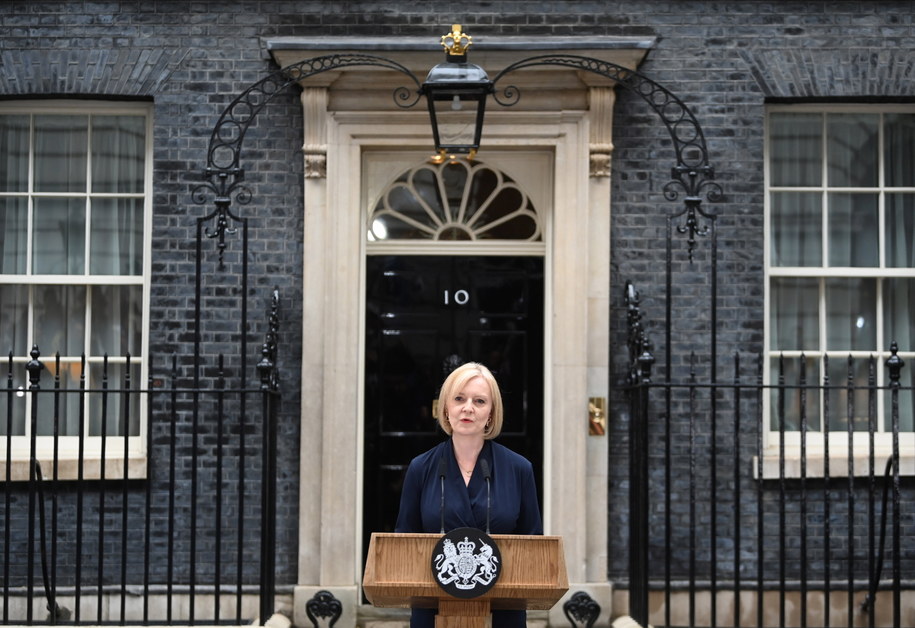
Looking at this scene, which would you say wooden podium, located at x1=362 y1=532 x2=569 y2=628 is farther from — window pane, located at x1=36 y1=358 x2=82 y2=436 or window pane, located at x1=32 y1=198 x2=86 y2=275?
window pane, located at x1=32 y1=198 x2=86 y2=275

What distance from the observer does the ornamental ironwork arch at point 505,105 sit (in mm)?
7840

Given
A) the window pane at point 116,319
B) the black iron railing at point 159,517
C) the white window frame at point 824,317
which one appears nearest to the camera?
the black iron railing at point 159,517

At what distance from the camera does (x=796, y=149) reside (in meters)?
8.98

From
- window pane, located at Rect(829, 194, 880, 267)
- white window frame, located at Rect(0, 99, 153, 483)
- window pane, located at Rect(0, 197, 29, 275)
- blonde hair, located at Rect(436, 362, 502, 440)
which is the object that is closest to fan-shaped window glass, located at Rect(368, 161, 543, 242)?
white window frame, located at Rect(0, 99, 153, 483)

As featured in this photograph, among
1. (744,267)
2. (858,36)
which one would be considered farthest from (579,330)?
(858,36)

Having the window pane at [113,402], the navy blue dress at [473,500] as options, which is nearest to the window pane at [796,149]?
the window pane at [113,402]

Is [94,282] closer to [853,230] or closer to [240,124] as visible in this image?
[240,124]

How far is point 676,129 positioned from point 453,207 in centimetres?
150

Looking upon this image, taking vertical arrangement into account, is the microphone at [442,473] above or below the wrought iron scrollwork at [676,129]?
below

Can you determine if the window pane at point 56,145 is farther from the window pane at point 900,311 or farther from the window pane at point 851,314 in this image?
the window pane at point 900,311

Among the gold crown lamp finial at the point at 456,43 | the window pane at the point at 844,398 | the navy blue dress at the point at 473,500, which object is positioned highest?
the gold crown lamp finial at the point at 456,43

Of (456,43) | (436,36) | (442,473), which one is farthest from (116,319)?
(442,473)

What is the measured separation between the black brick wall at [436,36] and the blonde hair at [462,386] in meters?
3.95

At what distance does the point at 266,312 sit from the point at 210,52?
1.67 metres
